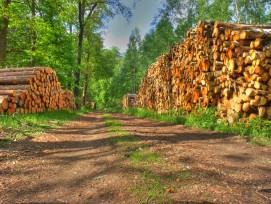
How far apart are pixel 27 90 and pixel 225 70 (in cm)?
746

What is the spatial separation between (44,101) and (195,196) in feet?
34.3

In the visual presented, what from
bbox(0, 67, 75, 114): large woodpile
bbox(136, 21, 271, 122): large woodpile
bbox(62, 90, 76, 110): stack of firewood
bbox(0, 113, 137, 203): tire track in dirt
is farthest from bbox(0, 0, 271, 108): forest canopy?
bbox(0, 113, 137, 203): tire track in dirt

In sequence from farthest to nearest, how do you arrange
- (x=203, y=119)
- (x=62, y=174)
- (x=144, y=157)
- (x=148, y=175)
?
(x=203, y=119)
(x=144, y=157)
(x=62, y=174)
(x=148, y=175)

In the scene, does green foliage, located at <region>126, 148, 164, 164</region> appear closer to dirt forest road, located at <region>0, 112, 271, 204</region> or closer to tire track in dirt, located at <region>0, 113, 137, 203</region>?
dirt forest road, located at <region>0, 112, 271, 204</region>

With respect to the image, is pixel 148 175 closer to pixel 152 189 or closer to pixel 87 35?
pixel 152 189

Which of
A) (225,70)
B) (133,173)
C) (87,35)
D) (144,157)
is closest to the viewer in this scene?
(133,173)

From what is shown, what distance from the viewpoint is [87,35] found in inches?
1208

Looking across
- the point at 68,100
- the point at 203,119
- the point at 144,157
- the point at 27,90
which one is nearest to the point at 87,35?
the point at 68,100

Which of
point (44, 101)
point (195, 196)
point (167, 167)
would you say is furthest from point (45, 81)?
point (195, 196)

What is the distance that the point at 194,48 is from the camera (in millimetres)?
9727

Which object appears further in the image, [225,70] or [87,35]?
[87,35]

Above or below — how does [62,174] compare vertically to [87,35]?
below

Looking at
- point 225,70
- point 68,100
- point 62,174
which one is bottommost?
point 62,174

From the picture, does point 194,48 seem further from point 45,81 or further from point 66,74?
point 66,74
